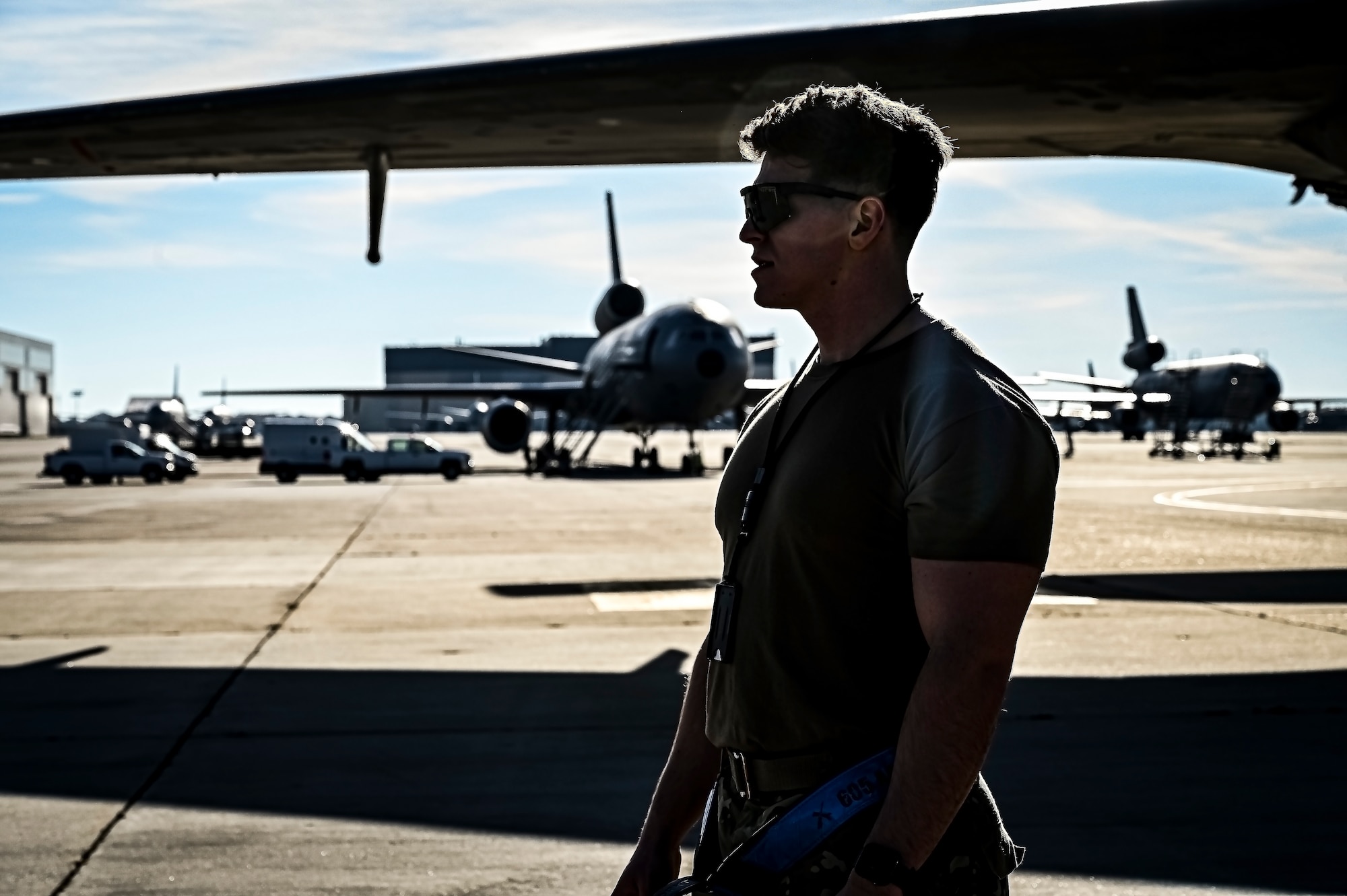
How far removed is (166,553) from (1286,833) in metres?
15.2

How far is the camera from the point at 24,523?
76.6ft

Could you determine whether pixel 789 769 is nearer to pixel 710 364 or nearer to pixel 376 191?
pixel 376 191

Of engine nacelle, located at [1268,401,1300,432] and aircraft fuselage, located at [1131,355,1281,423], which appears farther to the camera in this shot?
engine nacelle, located at [1268,401,1300,432]

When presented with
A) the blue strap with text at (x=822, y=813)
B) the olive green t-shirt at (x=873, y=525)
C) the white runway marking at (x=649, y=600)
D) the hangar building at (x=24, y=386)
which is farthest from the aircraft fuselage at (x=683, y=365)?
the hangar building at (x=24, y=386)

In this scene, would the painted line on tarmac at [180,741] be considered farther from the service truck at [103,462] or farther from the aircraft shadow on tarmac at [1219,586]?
the service truck at [103,462]

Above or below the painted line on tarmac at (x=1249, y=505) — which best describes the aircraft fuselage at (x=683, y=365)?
above

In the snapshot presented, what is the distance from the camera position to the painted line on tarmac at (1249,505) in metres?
22.7

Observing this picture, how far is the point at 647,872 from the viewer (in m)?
2.77

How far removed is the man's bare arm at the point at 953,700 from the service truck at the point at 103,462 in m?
42.5

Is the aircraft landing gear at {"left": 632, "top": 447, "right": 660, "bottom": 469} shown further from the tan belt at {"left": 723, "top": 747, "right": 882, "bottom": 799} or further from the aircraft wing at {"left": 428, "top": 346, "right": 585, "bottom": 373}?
the tan belt at {"left": 723, "top": 747, "right": 882, "bottom": 799}

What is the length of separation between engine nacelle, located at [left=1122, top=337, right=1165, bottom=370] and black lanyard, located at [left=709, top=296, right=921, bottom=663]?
238 ft

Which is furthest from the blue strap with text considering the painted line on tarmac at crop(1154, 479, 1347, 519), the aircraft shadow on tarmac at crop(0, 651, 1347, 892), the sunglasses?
the painted line on tarmac at crop(1154, 479, 1347, 519)

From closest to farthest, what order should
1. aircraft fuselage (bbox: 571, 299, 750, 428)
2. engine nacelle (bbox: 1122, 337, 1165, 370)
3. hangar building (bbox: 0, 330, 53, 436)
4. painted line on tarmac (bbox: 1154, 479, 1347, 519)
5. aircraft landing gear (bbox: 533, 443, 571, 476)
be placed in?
1. painted line on tarmac (bbox: 1154, 479, 1347, 519)
2. aircraft fuselage (bbox: 571, 299, 750, 428)
3. aircraft landing gear (bbox: 533, 443, 571, 476)
4. engine nacelle (bbox: 1122, 337, 1165, 370)
5. hangar building (bbox: 0, 330, 53, 436)

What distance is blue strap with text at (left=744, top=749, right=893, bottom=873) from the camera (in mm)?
2359
